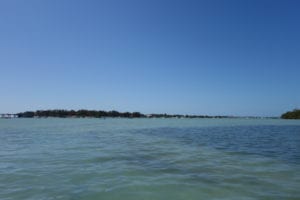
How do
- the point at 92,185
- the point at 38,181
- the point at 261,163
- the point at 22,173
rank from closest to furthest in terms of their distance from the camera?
the point at 92,185 → the point at 38,181 → the point at 22,173 → the point at 261,163

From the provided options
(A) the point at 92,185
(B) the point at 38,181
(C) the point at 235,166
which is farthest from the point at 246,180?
(B) the point at 38,181

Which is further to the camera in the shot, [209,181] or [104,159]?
[104,159]

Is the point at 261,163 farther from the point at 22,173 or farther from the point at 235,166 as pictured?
the point at 22,173

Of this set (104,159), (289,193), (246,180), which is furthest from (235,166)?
(104,159)

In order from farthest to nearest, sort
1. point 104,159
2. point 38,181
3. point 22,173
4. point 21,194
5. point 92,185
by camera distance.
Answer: point 104,159, point 22,173, point 38,181, point 92,185, point 21,194

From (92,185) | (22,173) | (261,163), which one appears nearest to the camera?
(92,185)

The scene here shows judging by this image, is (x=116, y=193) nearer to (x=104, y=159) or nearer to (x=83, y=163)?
(x=83, y=163)

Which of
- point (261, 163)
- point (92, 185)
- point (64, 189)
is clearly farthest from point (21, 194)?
point (261, 163)

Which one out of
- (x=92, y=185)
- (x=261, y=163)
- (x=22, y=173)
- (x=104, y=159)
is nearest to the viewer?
(x=92, y=185)

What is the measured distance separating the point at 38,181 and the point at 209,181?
5.63 meters

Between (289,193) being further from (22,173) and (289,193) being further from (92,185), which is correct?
(22,173)

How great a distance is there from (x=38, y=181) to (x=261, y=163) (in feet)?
31.7

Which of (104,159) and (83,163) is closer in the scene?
(83,163)

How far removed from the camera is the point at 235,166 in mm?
11703
